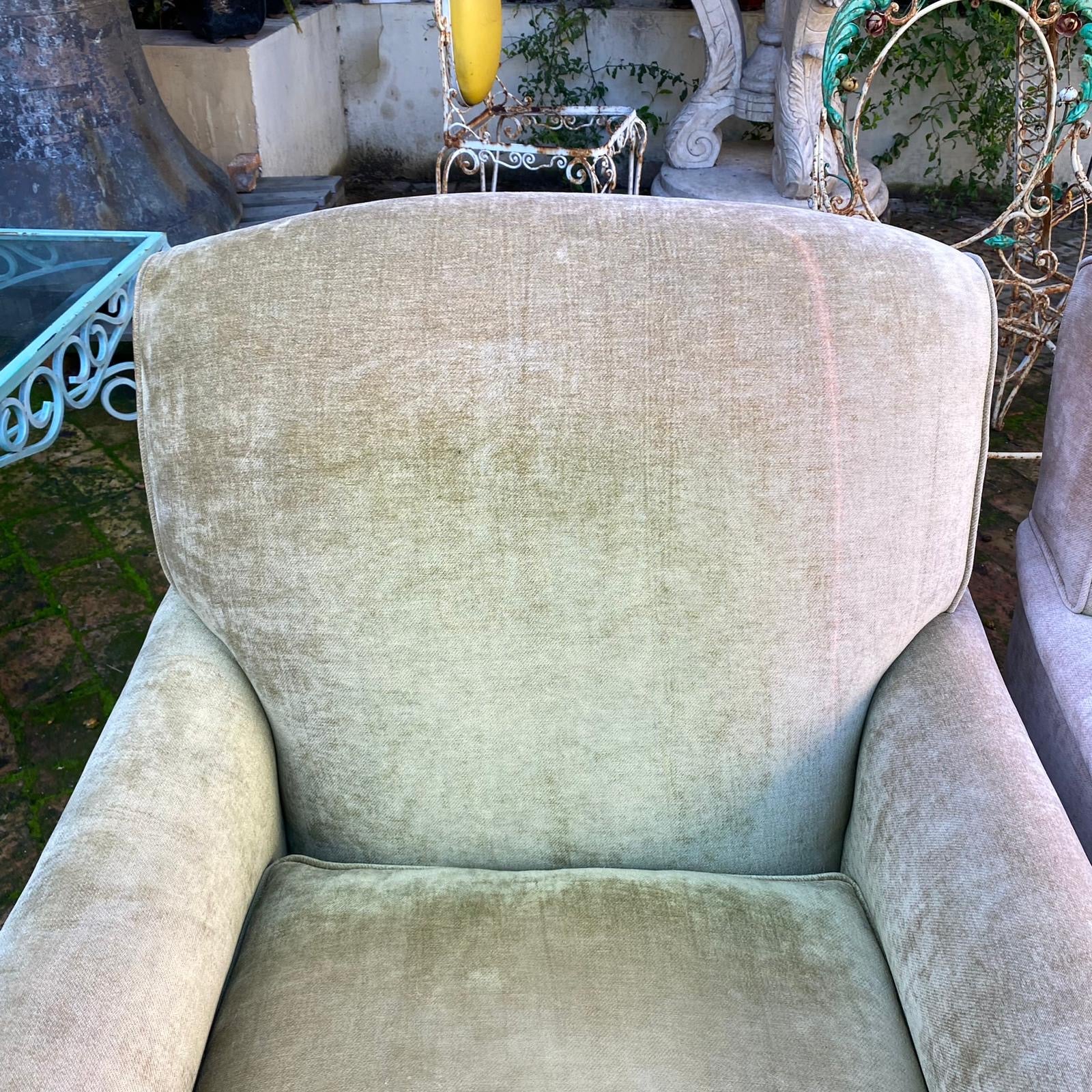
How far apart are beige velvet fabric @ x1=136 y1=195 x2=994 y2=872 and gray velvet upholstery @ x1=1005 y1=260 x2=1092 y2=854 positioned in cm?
27

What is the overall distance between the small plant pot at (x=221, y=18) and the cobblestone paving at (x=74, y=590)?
157 cm

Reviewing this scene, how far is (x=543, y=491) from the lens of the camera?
1.02 metres

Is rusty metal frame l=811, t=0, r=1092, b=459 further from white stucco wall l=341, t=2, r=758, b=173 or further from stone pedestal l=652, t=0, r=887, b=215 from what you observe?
white stucco wall l=341, t=2, r=758, b=173

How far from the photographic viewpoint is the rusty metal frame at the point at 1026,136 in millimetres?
1802

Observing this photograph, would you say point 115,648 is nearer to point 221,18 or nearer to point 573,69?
point 221,18

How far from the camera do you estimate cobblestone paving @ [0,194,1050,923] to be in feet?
6.11

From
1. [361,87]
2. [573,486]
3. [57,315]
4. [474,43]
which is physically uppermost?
[474,43]

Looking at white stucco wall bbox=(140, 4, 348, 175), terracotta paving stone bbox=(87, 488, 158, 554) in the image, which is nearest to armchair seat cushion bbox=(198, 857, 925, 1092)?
terracotta paving stone bbox=(87, 488, 158, 554)

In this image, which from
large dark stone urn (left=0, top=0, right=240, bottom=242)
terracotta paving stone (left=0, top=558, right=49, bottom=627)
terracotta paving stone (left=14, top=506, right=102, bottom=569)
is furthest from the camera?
large dark stone urn (left=0, top=0, right=240, bottom=242)

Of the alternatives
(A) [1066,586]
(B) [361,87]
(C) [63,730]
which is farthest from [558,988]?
(B) [361,87]

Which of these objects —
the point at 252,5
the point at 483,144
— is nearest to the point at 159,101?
the point at 252,5

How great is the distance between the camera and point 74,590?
90.2 inches

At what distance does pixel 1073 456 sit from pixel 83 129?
2733 mm

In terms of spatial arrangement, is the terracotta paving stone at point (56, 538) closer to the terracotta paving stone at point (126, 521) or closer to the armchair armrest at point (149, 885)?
the terracotta paving stone at point (126, 521)
